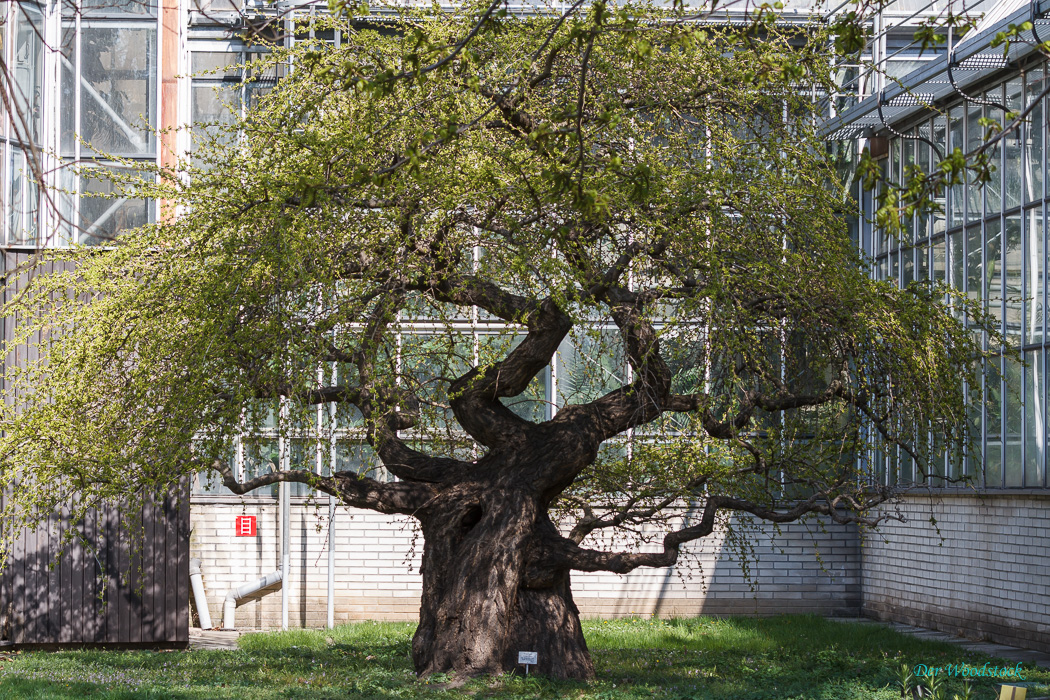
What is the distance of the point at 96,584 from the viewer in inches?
512

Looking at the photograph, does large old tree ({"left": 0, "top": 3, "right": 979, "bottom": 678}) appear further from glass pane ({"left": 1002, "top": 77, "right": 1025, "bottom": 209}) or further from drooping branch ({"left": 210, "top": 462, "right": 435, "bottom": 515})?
glass pane ({"left": 1002, "top": 77, "right": 1025, "bottom": 209})

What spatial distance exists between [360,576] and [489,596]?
7.71 meters

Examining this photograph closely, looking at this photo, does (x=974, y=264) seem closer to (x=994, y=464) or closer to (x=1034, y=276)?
(x=1034, y=276)

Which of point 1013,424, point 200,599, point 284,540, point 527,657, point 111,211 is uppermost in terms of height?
point 111,211

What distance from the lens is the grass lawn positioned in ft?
27.2

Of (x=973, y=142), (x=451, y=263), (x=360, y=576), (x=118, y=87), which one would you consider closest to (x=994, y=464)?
(x=973, y=142)

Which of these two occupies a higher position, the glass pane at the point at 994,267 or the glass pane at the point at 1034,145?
the glass pane at the point at 1034,145

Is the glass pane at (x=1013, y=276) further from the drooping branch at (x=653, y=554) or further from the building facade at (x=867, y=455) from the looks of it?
the drooping branch at (x=653, y=554)

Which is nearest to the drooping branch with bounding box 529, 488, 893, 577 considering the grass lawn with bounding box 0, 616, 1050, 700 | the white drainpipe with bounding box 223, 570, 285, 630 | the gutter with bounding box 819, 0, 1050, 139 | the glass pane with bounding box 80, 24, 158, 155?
the grass lawn with bounding box 0, 616, 1050, 700

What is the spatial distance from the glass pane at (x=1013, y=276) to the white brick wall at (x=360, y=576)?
4364 millimetres

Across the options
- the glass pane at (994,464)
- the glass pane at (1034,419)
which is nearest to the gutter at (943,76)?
the glass pane at (1034,419)

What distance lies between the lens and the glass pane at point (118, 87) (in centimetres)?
1534

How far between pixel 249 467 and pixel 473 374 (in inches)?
298

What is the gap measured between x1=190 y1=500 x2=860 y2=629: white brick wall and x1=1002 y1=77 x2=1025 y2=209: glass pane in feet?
18.0
